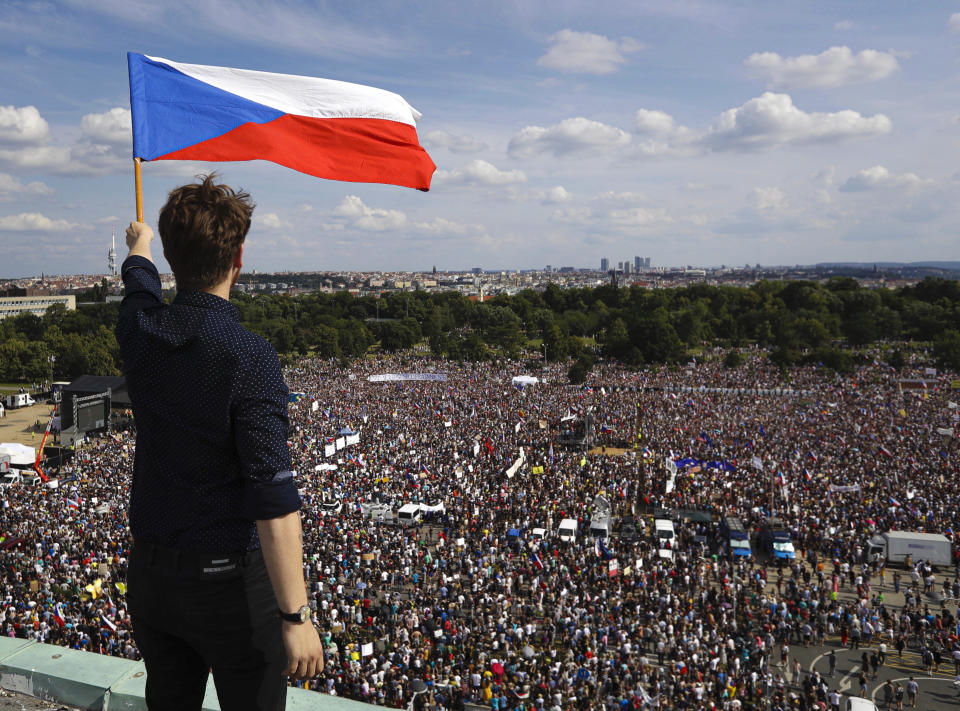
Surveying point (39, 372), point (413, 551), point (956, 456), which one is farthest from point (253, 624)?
point (39, 372)

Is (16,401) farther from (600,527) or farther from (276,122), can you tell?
(276,122)

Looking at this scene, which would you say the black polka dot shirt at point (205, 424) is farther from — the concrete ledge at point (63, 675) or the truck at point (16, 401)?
the truck at point (16, 401)

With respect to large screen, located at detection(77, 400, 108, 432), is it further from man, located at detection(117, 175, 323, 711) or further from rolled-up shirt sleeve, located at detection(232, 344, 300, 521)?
rolled-up shirt sleeve, located at detection(232, 344, 300, 521)

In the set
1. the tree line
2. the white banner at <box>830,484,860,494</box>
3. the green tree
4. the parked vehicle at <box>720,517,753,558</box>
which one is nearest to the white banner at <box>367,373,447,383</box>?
the tree line

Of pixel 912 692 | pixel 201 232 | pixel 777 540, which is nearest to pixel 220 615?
pixel 201 232

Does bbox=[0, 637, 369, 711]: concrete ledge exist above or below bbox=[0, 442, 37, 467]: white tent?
above
